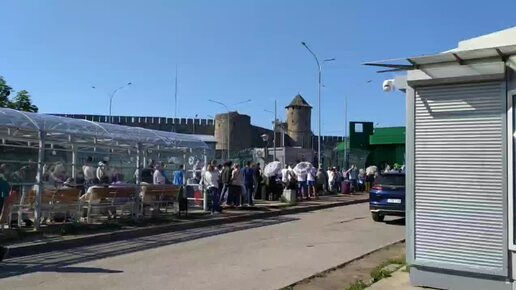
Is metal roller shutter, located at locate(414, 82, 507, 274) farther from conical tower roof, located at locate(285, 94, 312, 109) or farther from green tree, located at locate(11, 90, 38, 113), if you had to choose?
conical tower roof, located at locate(285, 94, 312, 109)

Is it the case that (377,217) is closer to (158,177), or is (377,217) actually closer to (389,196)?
(389,196)

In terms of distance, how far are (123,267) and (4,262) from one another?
7.58ft

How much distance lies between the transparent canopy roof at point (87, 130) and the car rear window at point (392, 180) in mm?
7692

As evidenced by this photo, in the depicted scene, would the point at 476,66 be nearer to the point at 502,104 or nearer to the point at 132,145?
the point at 502,104

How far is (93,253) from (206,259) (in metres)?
2.45

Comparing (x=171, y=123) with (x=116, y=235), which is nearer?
(x=116, y=235)

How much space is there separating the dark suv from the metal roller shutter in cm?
1039

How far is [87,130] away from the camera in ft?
65.9

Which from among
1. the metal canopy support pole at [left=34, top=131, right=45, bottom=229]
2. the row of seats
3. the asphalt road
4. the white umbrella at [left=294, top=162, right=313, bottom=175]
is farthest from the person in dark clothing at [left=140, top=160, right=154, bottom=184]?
the white umbrella at [left=294, top=162, right=313, bottom=175]

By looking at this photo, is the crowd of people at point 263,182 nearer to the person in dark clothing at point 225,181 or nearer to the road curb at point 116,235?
the person in dark clothing at point 225,181

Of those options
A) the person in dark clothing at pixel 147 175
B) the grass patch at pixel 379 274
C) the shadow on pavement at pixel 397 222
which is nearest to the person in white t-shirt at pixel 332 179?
the shadow on pavement at pixel 397 222

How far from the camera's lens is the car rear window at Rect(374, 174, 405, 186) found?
18631 millimetres

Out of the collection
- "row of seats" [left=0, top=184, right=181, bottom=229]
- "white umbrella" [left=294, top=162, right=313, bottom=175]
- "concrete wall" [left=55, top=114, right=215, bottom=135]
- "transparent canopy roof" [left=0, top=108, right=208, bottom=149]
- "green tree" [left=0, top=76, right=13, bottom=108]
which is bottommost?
"row of seats" [left=0, top=184, right=181, bottom=229]

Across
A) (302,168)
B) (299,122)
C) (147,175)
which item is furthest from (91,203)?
(299,122)
